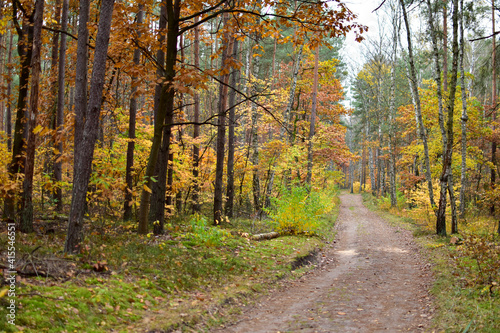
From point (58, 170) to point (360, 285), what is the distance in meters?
9.52

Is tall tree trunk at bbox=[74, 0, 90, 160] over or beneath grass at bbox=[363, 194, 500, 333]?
over

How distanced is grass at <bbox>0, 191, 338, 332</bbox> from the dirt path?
525 mm

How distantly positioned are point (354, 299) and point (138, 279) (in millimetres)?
4031

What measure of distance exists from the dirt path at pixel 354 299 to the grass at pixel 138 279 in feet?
1.72

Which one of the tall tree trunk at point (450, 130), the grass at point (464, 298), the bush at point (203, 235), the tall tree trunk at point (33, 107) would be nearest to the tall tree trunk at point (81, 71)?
the tall tree trunk at point (33, 107)

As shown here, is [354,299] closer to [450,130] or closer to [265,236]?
[265,236]

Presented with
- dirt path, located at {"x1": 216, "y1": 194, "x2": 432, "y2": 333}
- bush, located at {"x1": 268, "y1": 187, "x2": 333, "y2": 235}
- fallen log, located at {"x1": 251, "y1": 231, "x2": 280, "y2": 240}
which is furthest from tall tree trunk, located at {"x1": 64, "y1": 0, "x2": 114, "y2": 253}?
bush, located at {"x1": 268, "y1": 187, "x2": 333, "y2": 235}

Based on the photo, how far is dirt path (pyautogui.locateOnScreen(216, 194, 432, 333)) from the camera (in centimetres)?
494

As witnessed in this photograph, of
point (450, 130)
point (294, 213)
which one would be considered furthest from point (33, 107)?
point (450, 130)

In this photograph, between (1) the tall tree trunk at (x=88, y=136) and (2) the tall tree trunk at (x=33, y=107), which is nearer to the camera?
(1) the tall tree trunk at (x=88, y=136)

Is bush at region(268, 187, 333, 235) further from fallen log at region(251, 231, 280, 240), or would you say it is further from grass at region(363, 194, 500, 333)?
grass at region(363, 194, 500, 333)

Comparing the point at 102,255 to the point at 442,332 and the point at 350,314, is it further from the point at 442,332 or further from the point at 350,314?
the point at 442,332

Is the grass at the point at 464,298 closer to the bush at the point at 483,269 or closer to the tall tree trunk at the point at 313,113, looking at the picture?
the bush at the point at 483,269

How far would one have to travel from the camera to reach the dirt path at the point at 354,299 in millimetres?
4941
